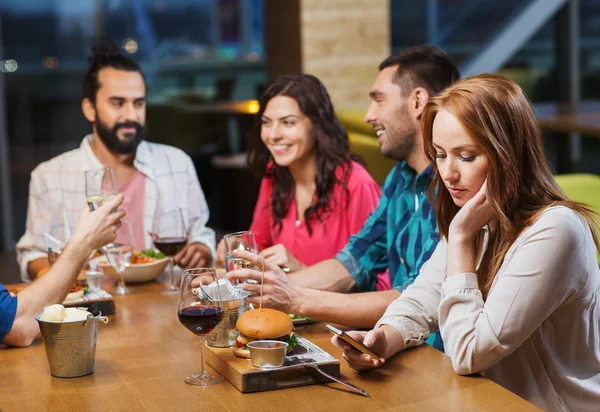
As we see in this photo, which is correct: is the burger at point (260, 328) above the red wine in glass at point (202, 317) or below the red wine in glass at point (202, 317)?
below

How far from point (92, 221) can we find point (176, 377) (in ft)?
2.43

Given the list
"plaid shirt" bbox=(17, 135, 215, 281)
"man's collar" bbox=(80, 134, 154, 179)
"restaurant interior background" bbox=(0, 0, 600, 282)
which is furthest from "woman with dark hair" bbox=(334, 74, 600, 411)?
"restaurant interior background" bbox=(0, 0, 600, 282)

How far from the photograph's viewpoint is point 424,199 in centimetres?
261

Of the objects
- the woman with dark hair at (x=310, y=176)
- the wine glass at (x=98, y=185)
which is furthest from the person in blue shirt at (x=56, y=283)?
the woman with dark hair at (x=310, y=176)

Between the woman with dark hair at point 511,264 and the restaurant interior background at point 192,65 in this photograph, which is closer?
the woman with dark hair at point 511,264

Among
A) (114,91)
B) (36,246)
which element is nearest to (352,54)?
(114,91)

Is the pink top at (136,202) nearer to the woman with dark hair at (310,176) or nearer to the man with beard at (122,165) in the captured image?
the man with beard at (122,165)

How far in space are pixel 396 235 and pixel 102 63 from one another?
1800 mm

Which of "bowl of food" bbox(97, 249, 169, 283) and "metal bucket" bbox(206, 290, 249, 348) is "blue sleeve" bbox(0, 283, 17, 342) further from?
"bowl of food" bbox(97, 249, 169, 283)

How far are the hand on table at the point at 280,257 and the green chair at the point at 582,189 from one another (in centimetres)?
107

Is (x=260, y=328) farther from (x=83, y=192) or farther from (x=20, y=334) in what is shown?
(x=83, y=192)

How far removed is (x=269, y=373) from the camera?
1.68 meters

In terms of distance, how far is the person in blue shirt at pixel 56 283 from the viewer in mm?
2076

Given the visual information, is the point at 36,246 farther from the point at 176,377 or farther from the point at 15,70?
the point at 15,70
